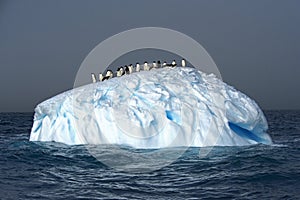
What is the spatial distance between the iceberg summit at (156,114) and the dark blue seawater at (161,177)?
0.63 metres

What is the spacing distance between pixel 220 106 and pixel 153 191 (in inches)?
242

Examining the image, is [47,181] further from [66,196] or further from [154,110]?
[154,110]

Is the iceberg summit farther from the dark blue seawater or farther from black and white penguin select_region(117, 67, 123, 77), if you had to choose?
black and white penguin select_region(117, 67, 123, 77)

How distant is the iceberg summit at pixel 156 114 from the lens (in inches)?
489

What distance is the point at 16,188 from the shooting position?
7938 mm

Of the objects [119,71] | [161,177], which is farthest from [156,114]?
[119,71]

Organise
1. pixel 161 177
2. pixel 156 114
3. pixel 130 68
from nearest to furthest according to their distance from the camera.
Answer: pixel 161 177
pixel 156 114
pixel 130 68

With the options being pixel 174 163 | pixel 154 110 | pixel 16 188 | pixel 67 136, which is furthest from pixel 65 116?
pixel 16 188

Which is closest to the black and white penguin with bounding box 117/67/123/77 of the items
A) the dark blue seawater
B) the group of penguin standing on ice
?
the group of penguin standing on ice

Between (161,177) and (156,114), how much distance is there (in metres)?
3.84

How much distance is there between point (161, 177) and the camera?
897 centimetres

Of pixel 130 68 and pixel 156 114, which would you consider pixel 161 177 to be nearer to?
pixel 156 114

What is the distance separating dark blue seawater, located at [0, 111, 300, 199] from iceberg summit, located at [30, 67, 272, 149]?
626mm

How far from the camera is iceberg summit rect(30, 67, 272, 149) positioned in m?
12.4
